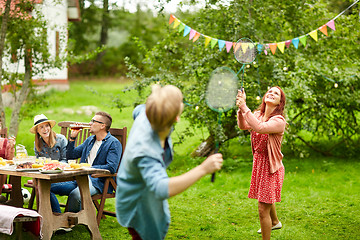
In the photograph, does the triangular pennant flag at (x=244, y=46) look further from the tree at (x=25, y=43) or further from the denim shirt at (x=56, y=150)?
the tree at (x=25, y=43)

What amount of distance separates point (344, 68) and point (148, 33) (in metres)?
23.5

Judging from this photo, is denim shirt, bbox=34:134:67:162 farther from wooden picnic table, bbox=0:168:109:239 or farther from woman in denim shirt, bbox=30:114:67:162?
wooden picnic table, bbox=0:168:109:239

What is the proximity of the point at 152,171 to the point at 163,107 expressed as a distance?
0.32m

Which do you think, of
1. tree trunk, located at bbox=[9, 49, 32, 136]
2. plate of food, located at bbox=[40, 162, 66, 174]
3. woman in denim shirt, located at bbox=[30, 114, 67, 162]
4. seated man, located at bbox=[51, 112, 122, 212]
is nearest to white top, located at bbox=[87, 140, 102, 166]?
seated man, located at bbox=[51, 112, 122, 212]

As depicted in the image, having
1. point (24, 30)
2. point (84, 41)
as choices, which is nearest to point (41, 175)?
point (24, 30)

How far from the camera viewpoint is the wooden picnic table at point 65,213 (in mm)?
4180

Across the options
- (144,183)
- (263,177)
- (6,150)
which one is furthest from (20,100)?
(144,183)

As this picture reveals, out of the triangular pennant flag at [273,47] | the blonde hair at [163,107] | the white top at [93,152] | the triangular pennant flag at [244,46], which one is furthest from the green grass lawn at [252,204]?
the blonde hair at [163,107]

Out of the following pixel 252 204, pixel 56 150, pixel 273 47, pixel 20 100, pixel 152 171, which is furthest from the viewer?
pixel 20 100

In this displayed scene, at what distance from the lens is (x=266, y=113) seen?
4.32m

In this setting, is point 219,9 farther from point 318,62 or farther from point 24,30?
point 24,30

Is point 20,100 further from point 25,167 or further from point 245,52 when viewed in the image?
point 245,52

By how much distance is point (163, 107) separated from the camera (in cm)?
229

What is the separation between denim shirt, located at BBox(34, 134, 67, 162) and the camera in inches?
204
